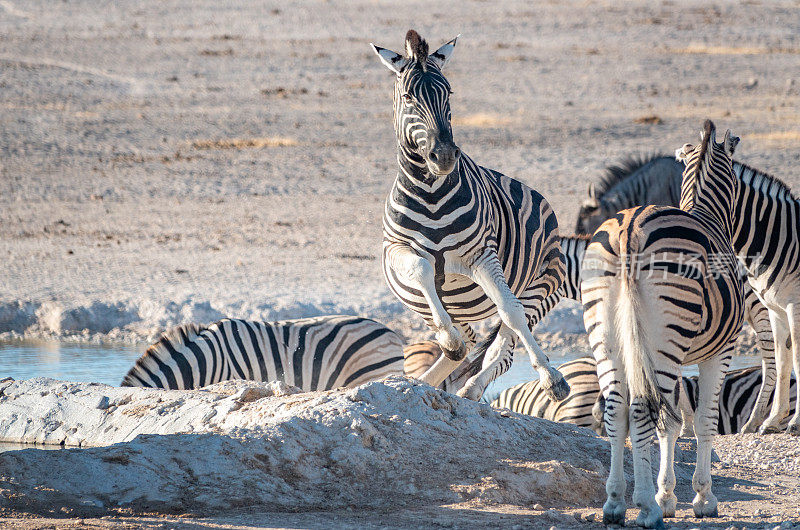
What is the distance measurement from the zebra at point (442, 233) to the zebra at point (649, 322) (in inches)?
28.0

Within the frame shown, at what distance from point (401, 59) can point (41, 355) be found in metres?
4.75

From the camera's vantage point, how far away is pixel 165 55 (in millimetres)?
19797

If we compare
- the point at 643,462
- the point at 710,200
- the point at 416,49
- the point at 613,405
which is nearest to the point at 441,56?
the point at 416,49

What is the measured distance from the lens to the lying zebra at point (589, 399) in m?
6.92

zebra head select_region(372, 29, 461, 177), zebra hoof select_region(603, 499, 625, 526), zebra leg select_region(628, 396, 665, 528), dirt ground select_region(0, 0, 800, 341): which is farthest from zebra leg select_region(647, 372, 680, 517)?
dirt ground select_region(0, 0, 800, 341)

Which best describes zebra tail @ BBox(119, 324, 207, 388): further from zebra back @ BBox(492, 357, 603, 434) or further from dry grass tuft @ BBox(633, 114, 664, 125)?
dry grass tuft @ BBox(633, 114, 664, 125)

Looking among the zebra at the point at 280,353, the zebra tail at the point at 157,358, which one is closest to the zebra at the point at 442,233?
the zebra at the point at 280,353

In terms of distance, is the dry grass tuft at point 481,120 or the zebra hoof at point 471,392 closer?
the zebra hoof at point 471,392

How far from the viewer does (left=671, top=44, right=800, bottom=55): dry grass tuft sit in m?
19.3

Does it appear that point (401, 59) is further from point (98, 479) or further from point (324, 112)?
point (324, 112)

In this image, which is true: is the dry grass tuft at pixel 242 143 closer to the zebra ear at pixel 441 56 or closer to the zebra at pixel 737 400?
the zebra at pixel 737 400

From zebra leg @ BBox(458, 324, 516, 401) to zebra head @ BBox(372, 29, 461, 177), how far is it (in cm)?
92

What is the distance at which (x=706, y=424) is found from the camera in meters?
4.52

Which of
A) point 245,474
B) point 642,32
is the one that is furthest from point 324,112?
point 245,474
